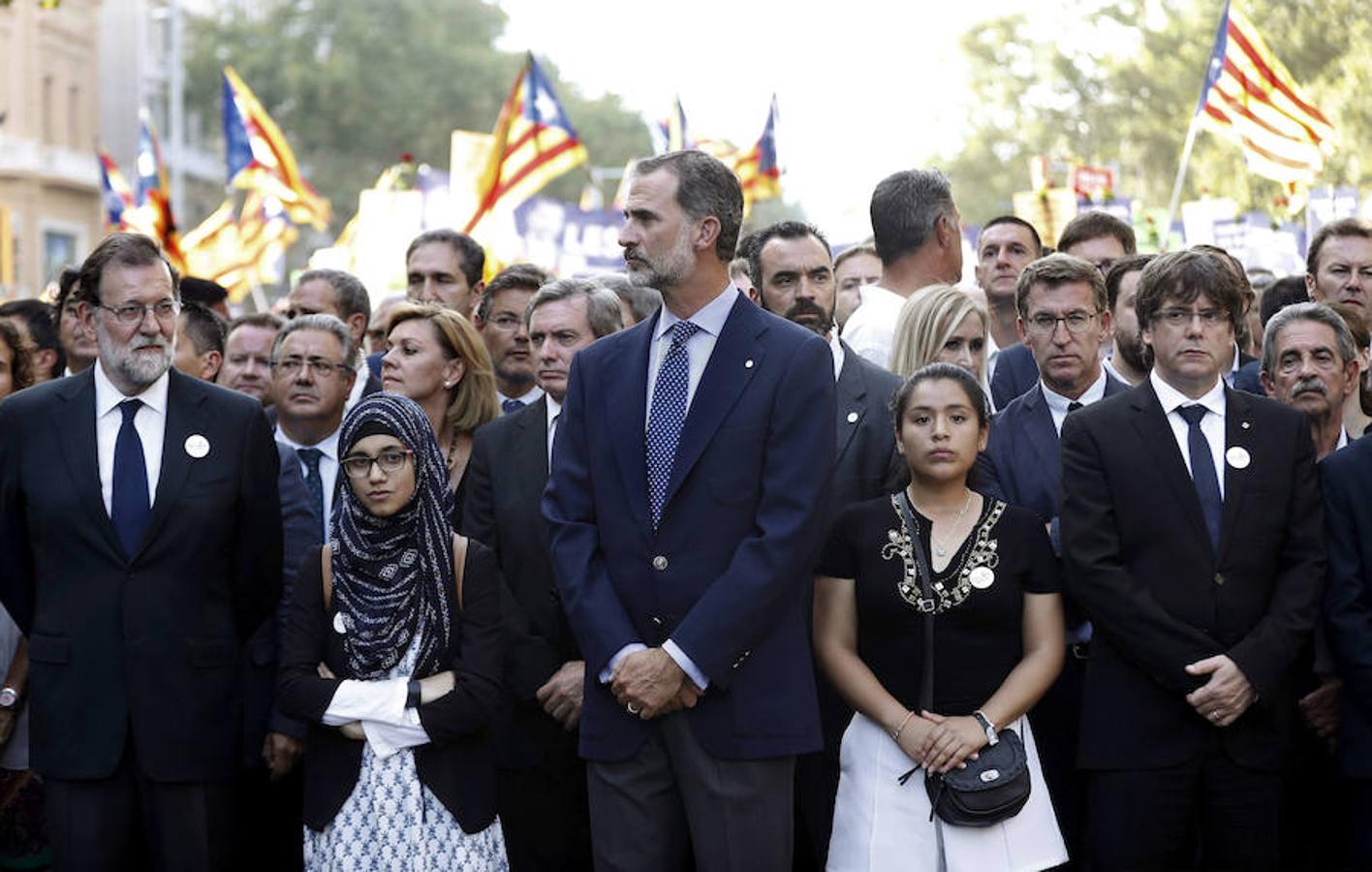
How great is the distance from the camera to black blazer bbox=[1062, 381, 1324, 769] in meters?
6.14

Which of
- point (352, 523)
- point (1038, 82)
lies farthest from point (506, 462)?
point (1038, 82)

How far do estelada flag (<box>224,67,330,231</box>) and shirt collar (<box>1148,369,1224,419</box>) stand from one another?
13.2m

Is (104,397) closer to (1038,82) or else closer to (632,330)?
(632,330)

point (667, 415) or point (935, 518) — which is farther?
point (935, 518)

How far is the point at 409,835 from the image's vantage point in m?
6.09

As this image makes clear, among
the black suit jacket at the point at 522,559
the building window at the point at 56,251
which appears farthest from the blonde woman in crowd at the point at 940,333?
the building window at the point at 56,251

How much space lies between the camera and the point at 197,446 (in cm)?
646

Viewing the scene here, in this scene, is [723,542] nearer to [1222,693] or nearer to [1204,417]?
[1222,693]

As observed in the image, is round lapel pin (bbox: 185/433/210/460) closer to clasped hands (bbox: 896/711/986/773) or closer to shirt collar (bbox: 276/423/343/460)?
shirt collar (bbox: 276/423/343/460)

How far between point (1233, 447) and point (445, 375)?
3037mm

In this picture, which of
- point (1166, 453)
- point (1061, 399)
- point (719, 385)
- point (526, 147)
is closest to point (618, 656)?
point (719, 385)

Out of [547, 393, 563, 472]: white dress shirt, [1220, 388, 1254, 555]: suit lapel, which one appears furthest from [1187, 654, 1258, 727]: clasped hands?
[547, 393, 563, 472]: white dress shirt

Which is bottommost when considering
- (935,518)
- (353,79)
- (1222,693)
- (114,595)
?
(1222,693)

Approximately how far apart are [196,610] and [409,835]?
3.33ft
